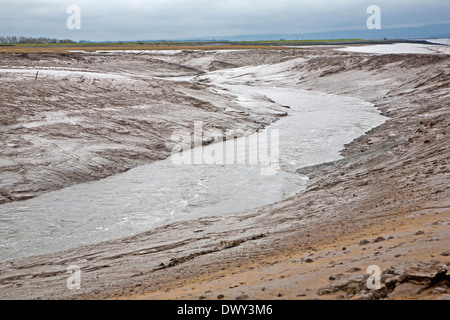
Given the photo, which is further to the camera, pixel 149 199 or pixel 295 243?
pixel 149 199

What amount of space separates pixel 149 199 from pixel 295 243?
21.7 feet

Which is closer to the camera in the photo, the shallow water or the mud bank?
the mud bank

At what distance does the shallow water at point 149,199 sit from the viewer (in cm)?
1160

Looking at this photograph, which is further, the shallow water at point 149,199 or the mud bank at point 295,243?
the shallow water at point 149,199

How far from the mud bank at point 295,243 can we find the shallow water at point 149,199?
2.93ft

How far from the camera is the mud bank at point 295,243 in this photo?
6.38 metres

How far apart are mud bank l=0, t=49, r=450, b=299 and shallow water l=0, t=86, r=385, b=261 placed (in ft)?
2.93

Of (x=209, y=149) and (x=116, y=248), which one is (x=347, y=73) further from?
(x=116, y=248)

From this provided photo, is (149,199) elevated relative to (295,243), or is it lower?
lower

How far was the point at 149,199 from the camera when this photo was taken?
14148 millimetres

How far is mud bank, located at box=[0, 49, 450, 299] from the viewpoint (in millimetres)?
6383
